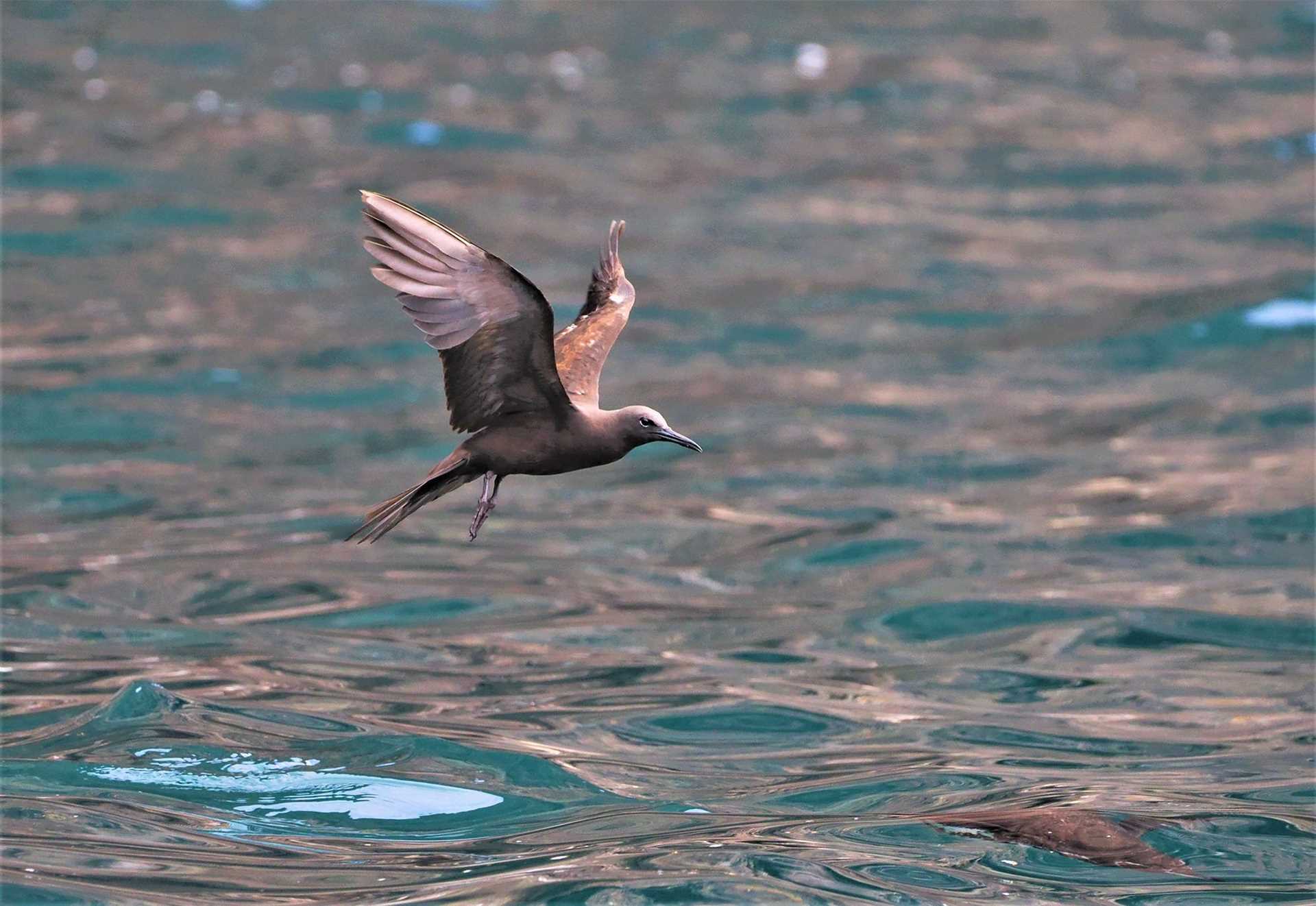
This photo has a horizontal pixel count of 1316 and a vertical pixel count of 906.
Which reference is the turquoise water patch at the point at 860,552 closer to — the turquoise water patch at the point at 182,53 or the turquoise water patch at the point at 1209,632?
the turquoise water patch at the point at 1209,632

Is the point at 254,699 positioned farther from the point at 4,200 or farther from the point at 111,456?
the point at 4,200

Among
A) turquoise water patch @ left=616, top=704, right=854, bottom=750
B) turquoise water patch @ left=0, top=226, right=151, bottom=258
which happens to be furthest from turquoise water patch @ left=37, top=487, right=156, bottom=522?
turquoise water patch @ left=616, top=704, right=854, bottom=750

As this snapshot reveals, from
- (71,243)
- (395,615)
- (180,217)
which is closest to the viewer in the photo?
(395,615)

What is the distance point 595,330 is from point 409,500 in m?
1.02

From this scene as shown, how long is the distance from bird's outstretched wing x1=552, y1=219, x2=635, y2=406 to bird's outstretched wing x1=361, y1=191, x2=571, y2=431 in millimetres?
322

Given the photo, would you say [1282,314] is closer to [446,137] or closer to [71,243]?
[446,137]

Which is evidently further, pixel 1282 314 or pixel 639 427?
pixel 1282 314

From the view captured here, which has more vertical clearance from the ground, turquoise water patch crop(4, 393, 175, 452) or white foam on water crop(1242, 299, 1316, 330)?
white foam on water crop(1242, 299, 1316, 330)

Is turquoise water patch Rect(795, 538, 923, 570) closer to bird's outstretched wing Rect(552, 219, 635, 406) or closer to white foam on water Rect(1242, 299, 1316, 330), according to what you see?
bird's outstretched wing Rect(552, 219, 635, 406)

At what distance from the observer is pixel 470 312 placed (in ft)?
A: 20.5

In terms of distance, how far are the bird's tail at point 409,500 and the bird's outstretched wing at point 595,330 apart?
47 centimetres

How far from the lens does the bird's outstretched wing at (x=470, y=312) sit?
19.9ft

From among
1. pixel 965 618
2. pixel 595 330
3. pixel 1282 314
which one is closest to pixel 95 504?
pixel 965 618

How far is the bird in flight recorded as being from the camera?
20.0 feet
